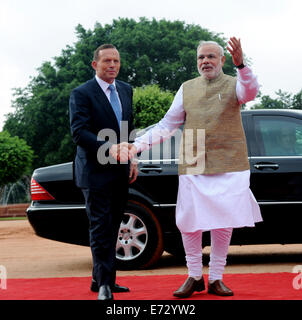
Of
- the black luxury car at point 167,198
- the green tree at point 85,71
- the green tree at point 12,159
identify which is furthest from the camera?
the green tree at point 85,71

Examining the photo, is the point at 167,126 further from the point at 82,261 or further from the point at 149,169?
the point at 82,261

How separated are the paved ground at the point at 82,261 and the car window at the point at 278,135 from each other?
4.20ft

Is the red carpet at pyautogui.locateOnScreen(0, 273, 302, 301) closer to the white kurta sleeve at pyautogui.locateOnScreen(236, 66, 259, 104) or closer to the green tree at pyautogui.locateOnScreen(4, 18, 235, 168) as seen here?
the white kurta sleeve at pyautogui.locateOnScreen(236, 66, 259, 104)

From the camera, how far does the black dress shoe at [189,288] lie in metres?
4.93

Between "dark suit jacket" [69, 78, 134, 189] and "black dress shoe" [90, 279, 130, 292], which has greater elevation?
"dark suit jacket" [69, 78, 134, 189]

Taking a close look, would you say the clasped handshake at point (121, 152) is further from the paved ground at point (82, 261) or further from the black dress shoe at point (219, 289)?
the paved ground at point (82, 261)

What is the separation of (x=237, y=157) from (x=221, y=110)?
38 cm

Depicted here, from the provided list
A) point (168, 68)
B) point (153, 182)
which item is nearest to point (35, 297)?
point (153, 182)

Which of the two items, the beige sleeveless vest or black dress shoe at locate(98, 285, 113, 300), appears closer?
black dress shoe at locate(98, 285, 113, 300)

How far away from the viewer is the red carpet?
16.1ft

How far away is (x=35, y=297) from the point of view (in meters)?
5.16

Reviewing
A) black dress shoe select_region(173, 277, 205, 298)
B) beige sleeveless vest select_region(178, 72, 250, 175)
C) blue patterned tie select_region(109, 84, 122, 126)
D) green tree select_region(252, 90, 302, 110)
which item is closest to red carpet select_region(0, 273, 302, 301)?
black dress shoe select_region(173, 277, 205, 298)

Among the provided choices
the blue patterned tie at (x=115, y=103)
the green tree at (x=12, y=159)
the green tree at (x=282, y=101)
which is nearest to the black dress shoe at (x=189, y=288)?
the blue patterned tie at (x=115, y=103)

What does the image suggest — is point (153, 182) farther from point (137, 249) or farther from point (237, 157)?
point (237, 157)
